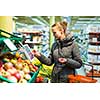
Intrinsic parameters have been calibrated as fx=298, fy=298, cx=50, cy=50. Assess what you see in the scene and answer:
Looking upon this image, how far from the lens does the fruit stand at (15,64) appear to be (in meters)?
3.41

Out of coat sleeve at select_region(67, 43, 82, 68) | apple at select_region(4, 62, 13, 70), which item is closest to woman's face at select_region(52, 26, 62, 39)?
coat sleeve at select_region(67, 43, 82, 68)

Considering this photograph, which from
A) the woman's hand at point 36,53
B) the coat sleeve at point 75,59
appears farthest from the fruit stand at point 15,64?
the coat sleeve at point 75,59

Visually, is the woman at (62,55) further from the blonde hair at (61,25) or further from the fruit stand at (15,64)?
the fruit stand at (15,64)

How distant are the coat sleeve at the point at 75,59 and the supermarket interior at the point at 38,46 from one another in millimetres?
35

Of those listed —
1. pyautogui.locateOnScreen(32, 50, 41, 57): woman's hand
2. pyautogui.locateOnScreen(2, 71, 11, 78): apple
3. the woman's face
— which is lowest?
pyautogui.locateOnScreen(2, 71, 11, 78): apple

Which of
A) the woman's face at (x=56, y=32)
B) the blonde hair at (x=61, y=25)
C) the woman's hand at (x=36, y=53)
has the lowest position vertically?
the woman's hand at (x=36, y=53)

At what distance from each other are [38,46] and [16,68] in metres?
0.36

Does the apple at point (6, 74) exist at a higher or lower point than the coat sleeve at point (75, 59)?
lower

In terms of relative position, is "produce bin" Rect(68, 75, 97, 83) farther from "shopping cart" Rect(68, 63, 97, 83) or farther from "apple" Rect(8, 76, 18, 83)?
"apple" Rect(8, 76, 18, 83)

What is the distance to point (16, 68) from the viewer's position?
3436 mm

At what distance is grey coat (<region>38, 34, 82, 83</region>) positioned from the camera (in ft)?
11.3

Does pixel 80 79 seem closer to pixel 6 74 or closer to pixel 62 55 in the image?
pixel 62 55
